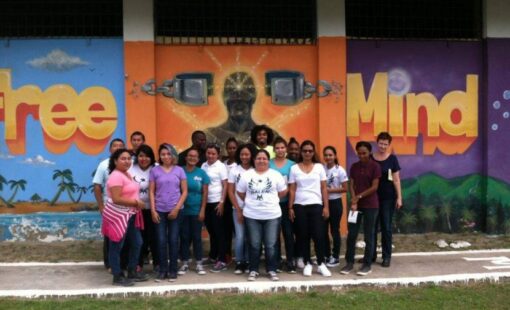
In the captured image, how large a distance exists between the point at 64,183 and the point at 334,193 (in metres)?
4.21

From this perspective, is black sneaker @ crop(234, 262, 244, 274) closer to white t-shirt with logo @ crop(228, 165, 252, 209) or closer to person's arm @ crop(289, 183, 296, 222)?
white t-shirt with logo @ crop(228, 165, 252, 209)

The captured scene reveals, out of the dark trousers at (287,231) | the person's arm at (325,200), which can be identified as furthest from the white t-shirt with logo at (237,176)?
the person's arm at (325,200)

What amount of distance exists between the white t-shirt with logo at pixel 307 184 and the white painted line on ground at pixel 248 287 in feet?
3.02

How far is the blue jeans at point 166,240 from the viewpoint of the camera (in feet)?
19.3

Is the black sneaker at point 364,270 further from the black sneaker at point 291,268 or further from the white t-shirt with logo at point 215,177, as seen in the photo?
the white t-shirt with logo at point 215,177

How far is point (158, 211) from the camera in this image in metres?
5.86

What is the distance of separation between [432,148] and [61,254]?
594 cm

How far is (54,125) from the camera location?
26.4ft

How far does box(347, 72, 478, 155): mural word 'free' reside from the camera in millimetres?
8461

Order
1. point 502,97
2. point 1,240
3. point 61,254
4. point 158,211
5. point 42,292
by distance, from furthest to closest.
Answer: point 502,97 → point 1,240 → point 61,254 → point 158,211 → point 42,292

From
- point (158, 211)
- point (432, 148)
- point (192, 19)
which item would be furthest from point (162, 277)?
point (432, 148)

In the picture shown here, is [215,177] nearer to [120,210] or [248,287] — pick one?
[120,210]

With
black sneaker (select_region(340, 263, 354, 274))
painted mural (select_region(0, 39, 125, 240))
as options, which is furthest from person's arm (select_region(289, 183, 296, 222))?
painted mural (select_region(0, 39, 125, 240))

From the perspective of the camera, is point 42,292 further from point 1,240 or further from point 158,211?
point 1,240
